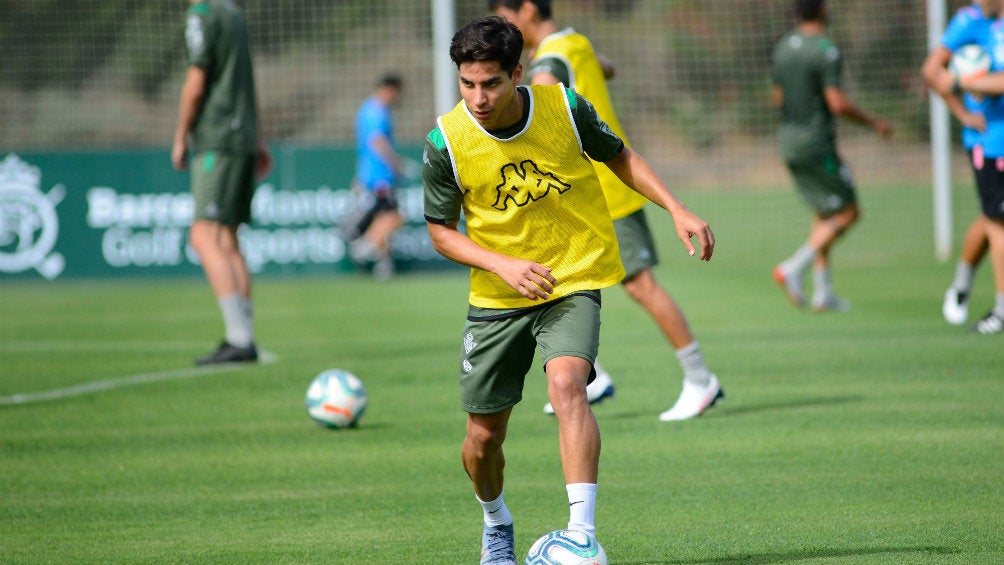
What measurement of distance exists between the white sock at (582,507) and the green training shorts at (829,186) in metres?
8.66

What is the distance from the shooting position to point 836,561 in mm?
4117

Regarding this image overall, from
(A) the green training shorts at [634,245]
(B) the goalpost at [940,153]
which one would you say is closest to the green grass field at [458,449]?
(A) the green training shorts at [634,245]

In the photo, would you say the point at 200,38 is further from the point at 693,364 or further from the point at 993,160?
the point at 993,160

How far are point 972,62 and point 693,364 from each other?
420 cm

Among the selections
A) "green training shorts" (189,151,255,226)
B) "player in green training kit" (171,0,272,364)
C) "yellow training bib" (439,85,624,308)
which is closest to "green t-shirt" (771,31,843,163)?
"player in green training kit" (171,0,272,364)

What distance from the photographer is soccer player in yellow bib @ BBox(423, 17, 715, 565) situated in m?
4.22

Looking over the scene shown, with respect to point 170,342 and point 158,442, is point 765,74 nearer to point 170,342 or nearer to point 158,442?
point 170,342

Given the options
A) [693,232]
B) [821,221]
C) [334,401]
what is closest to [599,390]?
[334,401]

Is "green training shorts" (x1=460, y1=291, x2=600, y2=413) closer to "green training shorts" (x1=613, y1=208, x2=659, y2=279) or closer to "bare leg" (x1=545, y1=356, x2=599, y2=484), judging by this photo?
"bare leg" (x1=545, y1=356, x2=599, y2=484)

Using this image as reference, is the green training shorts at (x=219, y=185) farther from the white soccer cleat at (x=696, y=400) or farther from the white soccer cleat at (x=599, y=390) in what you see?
the white soccer cleat at (x=696, y=400)

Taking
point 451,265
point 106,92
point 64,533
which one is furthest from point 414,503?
point 106,92

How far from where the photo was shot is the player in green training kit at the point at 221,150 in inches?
360

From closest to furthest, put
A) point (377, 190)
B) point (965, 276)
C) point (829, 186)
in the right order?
point (965, 276), point (829, 186), point (377, 190)

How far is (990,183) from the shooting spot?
9570 millimetres
